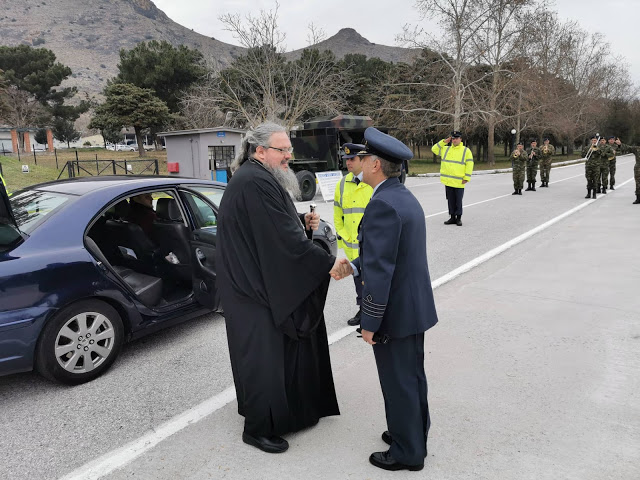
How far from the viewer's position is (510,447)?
2805 millimetres

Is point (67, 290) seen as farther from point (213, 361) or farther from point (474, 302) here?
point (474, 302)

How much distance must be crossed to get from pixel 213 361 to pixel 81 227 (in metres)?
1.46

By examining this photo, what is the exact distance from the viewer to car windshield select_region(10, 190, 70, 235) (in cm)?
366

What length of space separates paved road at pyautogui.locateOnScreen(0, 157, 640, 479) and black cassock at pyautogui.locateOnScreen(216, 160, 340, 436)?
1.19ft

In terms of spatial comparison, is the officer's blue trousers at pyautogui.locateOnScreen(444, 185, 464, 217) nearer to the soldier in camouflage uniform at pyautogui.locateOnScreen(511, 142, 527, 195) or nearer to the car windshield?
the soldier in camouflage uniform at pyautogui.locateOnScreen(511, 142, 527, 195)

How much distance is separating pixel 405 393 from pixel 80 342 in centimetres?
240

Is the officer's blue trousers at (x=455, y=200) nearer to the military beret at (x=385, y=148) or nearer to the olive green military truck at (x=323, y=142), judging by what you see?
the olive green military truck at (x=323, y=142)

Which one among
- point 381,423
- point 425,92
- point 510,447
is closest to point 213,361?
point 381,423

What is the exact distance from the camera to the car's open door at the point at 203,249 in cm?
433

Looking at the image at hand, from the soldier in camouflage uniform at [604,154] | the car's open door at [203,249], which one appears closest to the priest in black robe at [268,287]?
the car's open door at [203,249]

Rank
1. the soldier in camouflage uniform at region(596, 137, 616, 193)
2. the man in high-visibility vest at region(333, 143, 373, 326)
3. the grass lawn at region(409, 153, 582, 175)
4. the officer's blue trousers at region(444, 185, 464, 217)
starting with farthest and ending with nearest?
1. the grass lawn at region(409, 153, 582, 175)
2. the soldier in camouflage uniform at region(596, 137, 616, 193)
3. the officer's blue trousers at region(444, 185, 464, 217)
4. the man in high-visibility vest at region(333, 143, 373, 326)

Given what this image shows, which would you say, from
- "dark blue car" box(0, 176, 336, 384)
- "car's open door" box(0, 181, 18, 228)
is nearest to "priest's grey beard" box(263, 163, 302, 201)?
"dark blue car" box(0, 176, 336, 384)

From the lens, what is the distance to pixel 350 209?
15.6 feet

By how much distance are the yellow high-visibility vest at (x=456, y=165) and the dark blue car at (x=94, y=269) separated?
638cm
